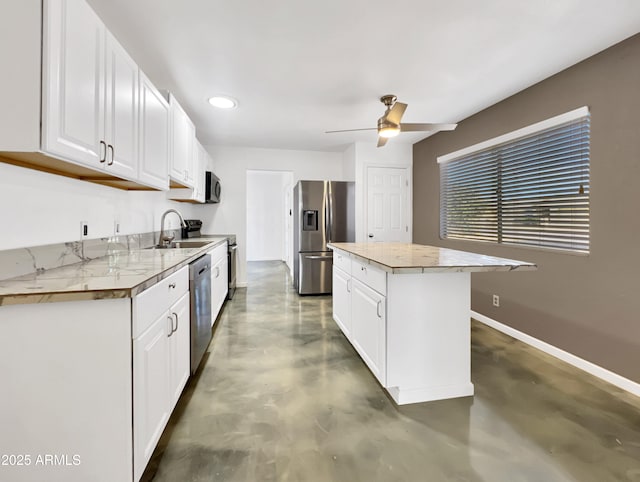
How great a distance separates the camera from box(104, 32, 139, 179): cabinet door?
148 cm

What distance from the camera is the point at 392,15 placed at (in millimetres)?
1797

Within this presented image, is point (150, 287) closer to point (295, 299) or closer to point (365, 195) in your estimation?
point (295, 299)

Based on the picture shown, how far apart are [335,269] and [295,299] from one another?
4.91ft

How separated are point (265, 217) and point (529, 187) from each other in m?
6.76

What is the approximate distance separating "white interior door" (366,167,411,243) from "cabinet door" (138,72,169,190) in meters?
3.17

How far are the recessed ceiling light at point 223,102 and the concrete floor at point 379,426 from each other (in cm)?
246

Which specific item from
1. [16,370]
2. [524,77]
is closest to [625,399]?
[524,77]

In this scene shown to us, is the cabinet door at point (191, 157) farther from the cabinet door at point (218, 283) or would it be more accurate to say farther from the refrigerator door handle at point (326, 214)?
the refrigerator door handle at point (326, 214)

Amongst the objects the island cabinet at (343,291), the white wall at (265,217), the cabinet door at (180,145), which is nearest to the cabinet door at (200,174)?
the cabinet door at (180,145)

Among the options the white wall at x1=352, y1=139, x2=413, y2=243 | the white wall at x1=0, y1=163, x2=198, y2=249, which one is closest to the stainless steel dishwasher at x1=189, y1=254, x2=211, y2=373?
the white wall at x1=0, y1=163, x2=198, y2=249

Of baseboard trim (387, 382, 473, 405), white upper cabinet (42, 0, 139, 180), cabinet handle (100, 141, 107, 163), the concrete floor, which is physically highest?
white upper cabinet (42, 0, 139, 180)

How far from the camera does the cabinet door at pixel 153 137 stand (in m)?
1.87

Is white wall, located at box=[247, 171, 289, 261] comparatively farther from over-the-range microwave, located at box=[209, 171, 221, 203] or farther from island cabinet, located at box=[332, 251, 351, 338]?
island cabinet, located at box=[332, 251, 351, 338]

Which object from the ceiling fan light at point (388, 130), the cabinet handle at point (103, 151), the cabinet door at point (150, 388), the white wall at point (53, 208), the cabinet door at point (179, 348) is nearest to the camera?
the cabinet door at point (150, 388)
